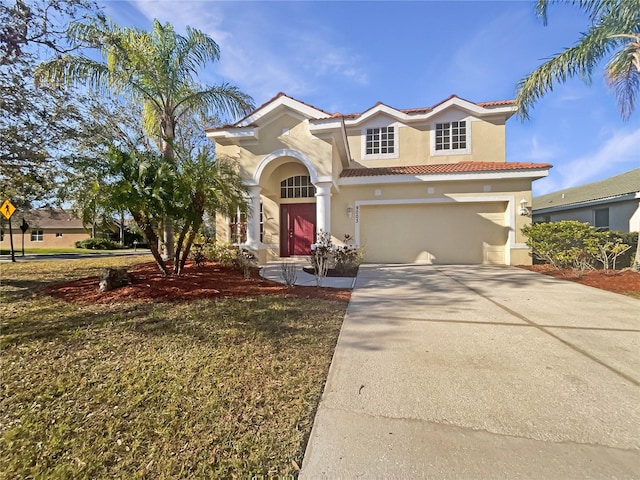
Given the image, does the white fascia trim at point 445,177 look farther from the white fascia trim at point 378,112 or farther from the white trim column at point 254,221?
the white fascia trim at point 378,112

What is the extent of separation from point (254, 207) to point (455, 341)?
8.19 meters

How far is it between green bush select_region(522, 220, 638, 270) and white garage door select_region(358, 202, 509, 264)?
5.31ft

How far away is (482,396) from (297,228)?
10591 mm

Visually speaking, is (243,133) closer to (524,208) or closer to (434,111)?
(434,111)

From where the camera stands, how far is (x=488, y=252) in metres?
11.9

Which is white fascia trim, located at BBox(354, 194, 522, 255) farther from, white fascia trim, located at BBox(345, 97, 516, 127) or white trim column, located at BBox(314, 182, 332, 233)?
white fascia trim, located at BBox(345, 97, 516, 127)

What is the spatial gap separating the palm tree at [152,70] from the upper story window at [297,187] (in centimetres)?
329

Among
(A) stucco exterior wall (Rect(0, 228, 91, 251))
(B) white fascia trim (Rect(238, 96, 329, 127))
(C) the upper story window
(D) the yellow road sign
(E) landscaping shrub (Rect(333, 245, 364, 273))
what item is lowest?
(E) landscaping shrub (Rect(333, 245, 364, 273))

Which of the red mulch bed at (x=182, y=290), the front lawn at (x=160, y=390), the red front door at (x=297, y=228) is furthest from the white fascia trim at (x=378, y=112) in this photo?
the front lawn at (x=160, y=390)

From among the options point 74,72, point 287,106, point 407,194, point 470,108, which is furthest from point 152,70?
point 470,108

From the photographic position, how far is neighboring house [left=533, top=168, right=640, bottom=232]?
13.5m

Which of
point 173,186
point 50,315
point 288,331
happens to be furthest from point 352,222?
point 50,315

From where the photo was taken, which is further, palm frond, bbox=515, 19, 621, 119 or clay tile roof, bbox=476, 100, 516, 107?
clay tile roof, bbox=476, 100, 516, 107

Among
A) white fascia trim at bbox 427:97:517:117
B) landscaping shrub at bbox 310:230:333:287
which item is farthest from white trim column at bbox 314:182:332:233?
white fascia trim at bbox 427:97:517:117
